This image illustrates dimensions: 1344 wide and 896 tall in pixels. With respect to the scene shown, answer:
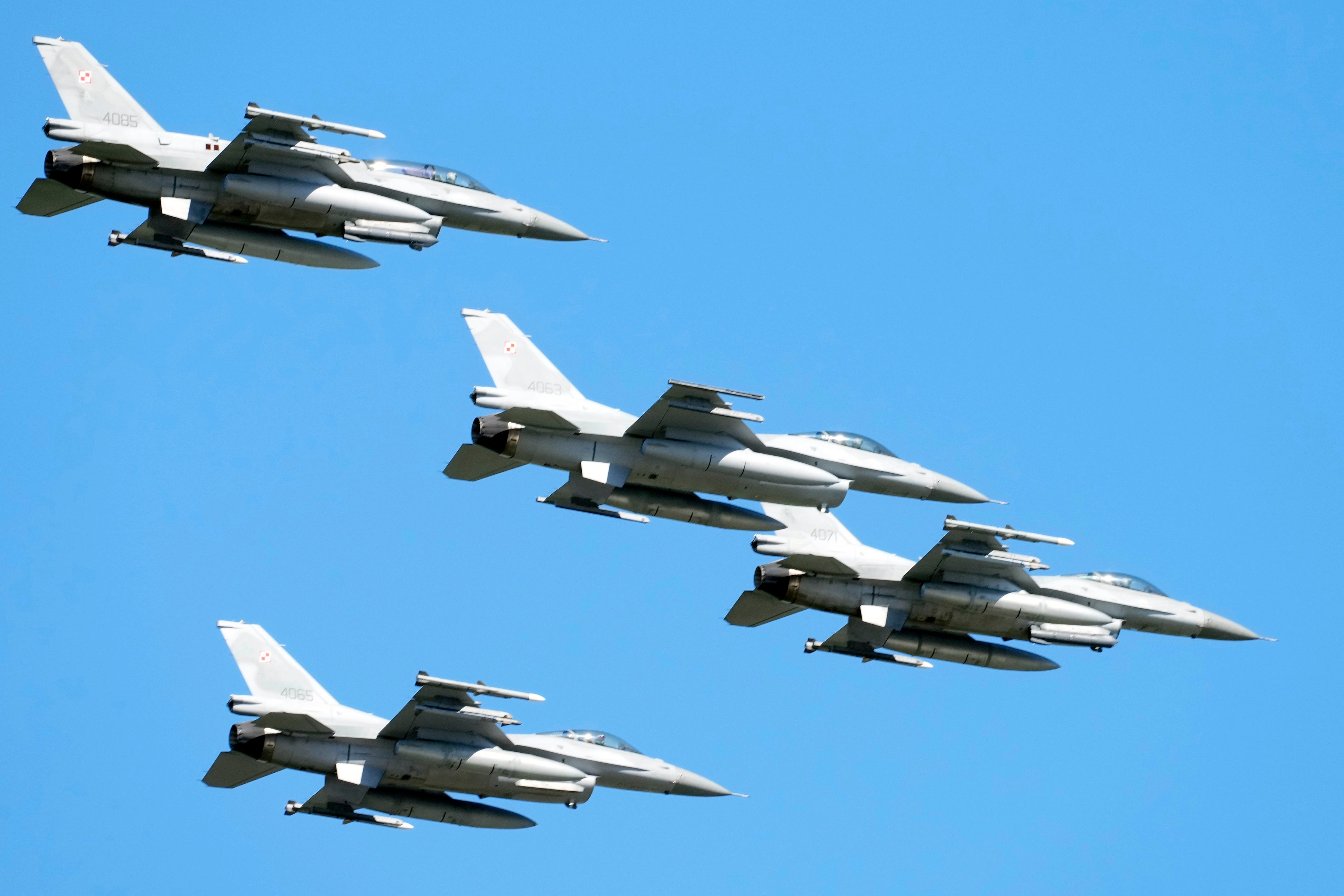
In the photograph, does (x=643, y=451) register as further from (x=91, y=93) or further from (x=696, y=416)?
(x=91, y=93)

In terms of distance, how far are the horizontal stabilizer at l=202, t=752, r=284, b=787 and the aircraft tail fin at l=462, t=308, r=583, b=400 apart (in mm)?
8648

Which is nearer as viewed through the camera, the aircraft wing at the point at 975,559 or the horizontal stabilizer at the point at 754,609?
the aircraft wing at the point at 975,559

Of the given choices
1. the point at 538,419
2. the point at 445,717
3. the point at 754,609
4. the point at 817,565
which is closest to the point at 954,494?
the point at 817,565

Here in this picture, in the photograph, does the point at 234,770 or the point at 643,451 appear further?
the point at 234,770

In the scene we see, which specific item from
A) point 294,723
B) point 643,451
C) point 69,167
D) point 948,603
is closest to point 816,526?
point 948,603

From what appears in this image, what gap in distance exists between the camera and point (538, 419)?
39.4m

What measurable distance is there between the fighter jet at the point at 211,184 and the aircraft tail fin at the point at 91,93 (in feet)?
0.06

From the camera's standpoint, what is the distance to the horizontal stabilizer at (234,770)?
40.4m

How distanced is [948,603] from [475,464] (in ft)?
Result: 32.5

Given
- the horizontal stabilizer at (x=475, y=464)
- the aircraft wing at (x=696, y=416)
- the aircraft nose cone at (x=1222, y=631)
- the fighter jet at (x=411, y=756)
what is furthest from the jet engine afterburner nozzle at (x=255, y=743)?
the aircraft nose cone at (x=1222, y=631)

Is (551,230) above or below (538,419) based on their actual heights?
above

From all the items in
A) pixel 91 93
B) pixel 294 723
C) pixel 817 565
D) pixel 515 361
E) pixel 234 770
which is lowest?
pixel 234 770

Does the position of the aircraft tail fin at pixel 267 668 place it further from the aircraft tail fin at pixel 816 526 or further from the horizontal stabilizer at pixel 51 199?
the aircraft tail fin at pixel 816 526

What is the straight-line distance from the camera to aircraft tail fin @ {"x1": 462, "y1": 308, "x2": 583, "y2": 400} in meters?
40.6
